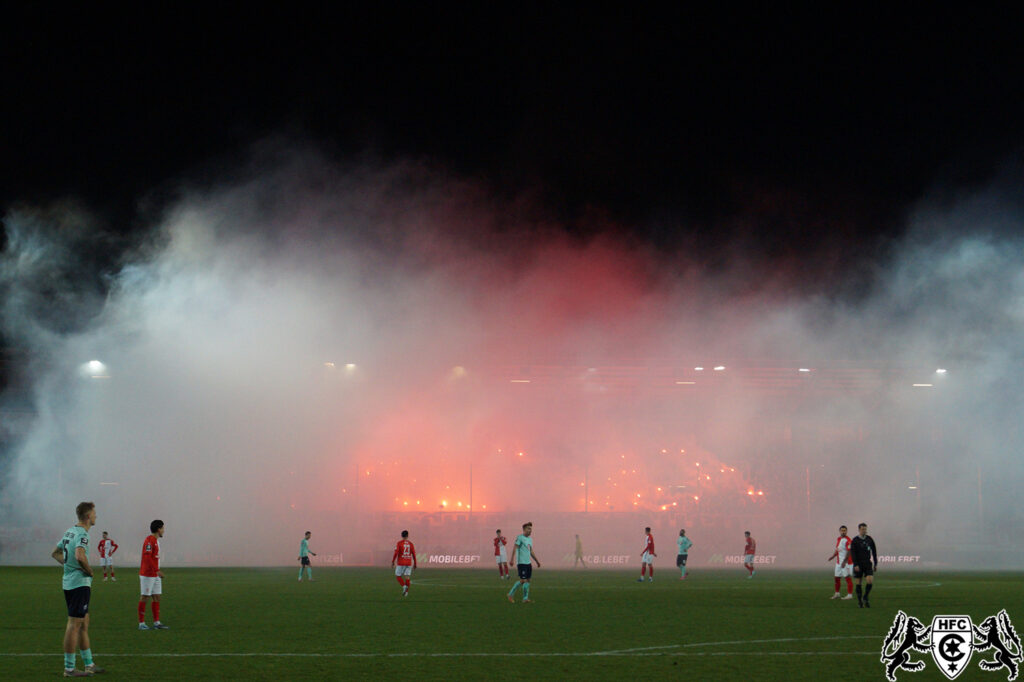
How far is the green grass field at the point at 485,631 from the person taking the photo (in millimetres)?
13102

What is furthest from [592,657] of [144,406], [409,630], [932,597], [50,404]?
[50,404]

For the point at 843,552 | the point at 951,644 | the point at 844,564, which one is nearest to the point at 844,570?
the point at 844,564

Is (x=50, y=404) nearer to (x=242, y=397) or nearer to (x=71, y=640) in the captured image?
(x=242, y=397)

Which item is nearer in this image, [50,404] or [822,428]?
[50,404]

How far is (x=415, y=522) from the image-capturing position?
57.7 metres

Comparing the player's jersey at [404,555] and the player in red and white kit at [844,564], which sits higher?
the player's jersey at [404,555]

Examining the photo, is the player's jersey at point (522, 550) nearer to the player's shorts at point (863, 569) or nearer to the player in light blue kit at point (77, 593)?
the player's shorts at point (863, 569)

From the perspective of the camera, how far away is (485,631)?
58.7 feet

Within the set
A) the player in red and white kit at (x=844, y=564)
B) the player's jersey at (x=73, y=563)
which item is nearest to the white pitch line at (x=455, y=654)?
the player's jersey at (x=73, y=563)

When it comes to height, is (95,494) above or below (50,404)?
below

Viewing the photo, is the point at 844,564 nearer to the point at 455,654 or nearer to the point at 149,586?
the point at 455,654

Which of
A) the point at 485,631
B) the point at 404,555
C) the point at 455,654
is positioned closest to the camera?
the point at 455,654

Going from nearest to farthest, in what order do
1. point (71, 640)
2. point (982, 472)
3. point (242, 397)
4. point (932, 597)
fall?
1. point (71, 640)
2. point (932, 597)
3. point (242, 397)
4. point (982, 472)

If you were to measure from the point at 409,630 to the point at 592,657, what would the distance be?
15.7ft
